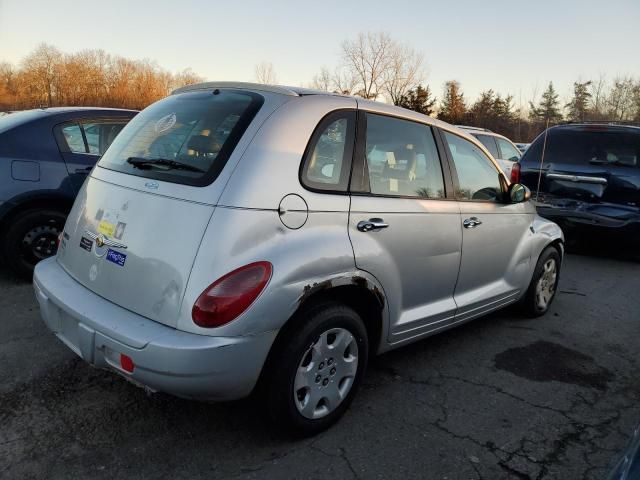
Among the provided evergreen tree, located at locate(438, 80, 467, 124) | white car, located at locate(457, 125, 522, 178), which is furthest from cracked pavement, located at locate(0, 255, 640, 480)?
evergreen tree, located at locate(438, 80, 467, 124)

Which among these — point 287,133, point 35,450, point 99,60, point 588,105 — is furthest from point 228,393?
point 99,60

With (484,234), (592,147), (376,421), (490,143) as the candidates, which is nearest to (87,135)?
(484,234)

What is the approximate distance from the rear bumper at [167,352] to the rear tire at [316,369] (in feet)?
0.40

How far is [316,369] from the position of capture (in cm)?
256

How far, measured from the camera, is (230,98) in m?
2.74

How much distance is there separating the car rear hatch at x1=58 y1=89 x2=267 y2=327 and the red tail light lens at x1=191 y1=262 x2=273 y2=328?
0.11 meters

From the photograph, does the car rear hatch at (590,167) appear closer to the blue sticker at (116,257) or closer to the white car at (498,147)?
the white car at (498,147)

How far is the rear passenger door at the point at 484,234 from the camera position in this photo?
11.5 feet

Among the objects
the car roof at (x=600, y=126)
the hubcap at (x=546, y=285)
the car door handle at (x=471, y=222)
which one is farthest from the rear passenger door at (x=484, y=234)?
the car roof at (x=600, y=126)

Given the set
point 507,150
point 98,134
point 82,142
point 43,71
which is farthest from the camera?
point 43,71

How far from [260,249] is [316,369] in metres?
0.71

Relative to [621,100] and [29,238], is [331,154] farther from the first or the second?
[621,100]

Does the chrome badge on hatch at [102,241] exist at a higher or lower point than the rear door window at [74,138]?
lower

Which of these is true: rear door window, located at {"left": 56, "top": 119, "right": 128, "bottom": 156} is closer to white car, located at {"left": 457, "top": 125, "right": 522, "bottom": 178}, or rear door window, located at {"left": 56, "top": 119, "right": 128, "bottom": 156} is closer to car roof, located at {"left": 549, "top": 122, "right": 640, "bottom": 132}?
car roof, located at {"left": 549, "top": 122, "right": 640, "bottom": 132}
